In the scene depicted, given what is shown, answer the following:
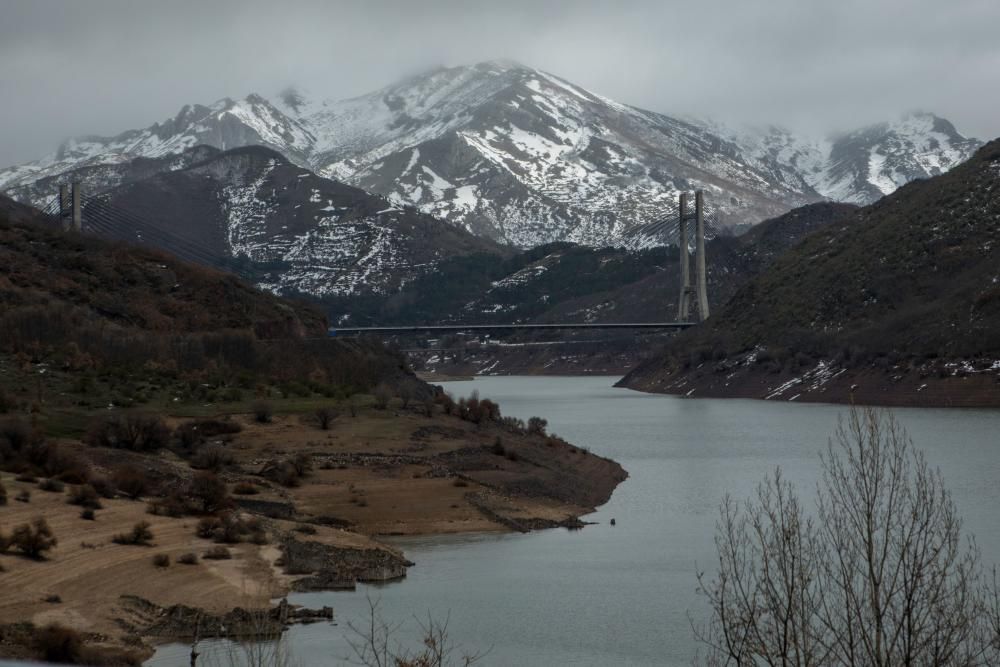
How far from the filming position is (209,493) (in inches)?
1160

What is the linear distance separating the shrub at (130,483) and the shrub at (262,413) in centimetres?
1058

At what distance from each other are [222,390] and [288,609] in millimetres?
24954

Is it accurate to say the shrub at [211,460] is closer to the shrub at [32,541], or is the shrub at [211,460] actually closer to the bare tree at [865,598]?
the shrub at [32,541]

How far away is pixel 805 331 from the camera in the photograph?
83375 millimetres

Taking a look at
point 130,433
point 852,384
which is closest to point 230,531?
point 130,433

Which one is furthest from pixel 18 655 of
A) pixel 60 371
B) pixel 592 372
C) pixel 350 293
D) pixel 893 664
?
pixel 350 293

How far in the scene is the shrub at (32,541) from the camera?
22078mm

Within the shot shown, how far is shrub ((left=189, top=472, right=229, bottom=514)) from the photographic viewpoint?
95.6 ft

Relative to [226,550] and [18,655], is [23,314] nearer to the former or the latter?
[226,550]

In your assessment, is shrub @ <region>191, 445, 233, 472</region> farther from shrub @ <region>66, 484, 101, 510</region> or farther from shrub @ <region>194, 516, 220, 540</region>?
shrub @ <region>194, 516, 220, 540</region>

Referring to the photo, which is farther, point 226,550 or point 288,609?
point 226,550

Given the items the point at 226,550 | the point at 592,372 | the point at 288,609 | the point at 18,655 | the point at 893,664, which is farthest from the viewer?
the point at 592,372

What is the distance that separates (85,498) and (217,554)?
3.83m

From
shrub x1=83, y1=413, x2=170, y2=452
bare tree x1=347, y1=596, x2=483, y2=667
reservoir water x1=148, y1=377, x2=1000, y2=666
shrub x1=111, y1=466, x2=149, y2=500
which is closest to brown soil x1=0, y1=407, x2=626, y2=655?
shrub x1=83, y1=413, x2=170, y2=452
